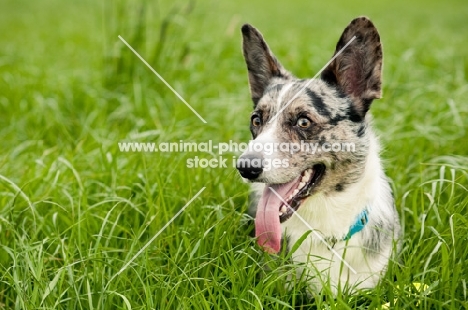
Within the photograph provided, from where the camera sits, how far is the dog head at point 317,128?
9.15 ft

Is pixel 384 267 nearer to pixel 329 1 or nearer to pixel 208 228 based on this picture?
pixel 208 228

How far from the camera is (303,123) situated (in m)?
2.94

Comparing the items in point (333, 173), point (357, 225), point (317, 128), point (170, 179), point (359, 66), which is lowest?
point (357, 225)

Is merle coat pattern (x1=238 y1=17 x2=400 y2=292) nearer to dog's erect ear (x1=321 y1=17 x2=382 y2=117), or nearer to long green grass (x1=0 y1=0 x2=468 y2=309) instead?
dog's erect ear (x1=321 y1=17 x2=382 y2=117)

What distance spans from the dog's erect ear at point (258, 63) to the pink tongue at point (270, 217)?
0.80 metres

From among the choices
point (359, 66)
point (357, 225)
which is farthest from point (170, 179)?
point (359, 66)

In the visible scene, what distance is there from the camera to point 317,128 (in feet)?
9.67

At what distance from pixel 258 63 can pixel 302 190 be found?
91cm

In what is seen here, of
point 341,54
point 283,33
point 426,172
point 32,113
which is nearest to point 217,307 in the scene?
point 341,54

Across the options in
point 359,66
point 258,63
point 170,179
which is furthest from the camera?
point 170,179

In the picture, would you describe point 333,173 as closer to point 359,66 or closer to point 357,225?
point 357,225

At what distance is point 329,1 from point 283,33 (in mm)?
7939

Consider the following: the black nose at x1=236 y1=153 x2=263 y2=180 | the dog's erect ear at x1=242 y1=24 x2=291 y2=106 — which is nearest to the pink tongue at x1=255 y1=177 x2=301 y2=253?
the black nose at x1=236 y1=153 x2=263 y2=180

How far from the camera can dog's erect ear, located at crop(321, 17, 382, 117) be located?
2947mm
